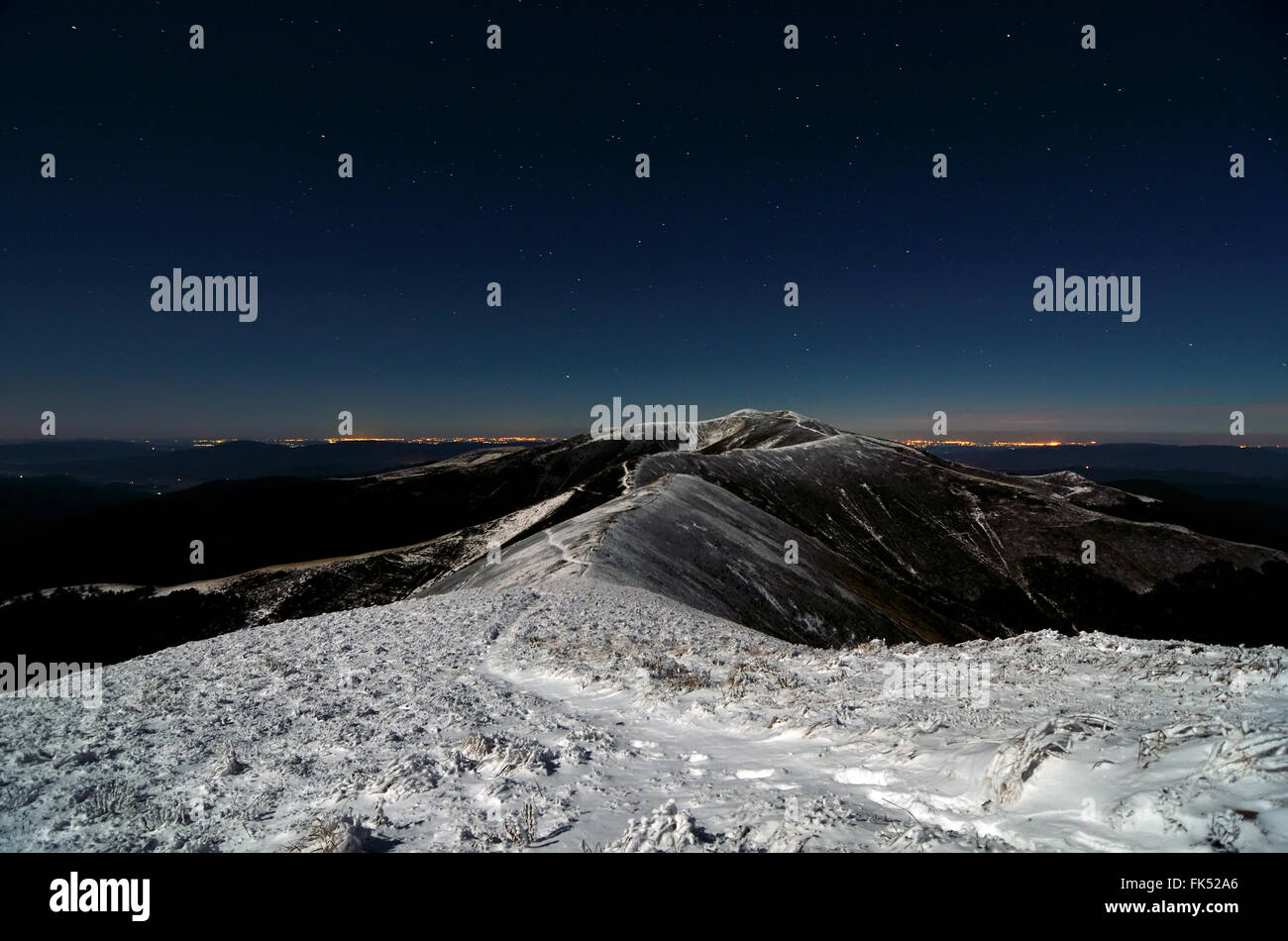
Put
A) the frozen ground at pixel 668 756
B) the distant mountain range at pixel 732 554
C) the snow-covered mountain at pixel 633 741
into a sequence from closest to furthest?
the frozen ground at pixel 668 756 < the snow-covered mountain at pixel 633 741 < the distant mountain range at pixel 732 554

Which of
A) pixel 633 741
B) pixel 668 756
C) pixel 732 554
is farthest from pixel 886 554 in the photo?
pixel 668 756

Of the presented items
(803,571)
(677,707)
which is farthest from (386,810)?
(803,571)

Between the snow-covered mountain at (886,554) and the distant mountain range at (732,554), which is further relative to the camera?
the distant mountain range at (732,554)

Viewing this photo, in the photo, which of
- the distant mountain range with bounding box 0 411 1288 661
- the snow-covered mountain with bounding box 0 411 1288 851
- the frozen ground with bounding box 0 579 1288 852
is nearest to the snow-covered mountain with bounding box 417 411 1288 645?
the distant mountain range with bounding box 0 411 1288 661

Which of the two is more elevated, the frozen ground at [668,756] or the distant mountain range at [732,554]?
the frozen ground at [668,756]

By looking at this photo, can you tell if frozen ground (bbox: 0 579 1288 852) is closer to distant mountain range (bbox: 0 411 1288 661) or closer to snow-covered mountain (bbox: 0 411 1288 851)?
snow-covered mountain (bbox: 0 411 1288 851)

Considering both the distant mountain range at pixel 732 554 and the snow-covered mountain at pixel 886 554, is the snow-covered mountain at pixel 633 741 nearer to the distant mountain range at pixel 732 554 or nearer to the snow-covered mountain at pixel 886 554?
the snow-covered mountain at pixel 886 554

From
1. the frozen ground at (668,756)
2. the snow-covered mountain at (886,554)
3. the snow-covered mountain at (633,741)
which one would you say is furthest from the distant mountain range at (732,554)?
the frozen ground at (668,756)
